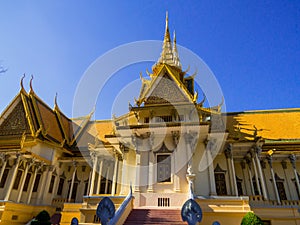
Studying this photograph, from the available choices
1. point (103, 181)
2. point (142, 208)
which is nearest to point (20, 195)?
point (103, 181)

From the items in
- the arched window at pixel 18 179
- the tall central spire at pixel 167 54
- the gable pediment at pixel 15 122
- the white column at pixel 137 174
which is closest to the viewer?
the white column at pixel 137 174

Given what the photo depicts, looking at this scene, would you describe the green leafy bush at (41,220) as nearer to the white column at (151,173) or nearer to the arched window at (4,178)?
the white column at (151,173)

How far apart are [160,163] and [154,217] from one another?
3658mm

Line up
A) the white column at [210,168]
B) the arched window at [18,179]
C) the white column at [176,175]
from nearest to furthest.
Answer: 1. the white column at [176,175]
2. the white column at [210,168]
3. the arched window at [18,179]

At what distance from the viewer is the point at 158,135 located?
486 inches

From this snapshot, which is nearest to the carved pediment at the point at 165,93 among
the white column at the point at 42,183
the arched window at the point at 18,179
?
the white column at the point at 42,183

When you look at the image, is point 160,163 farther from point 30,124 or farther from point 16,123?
point 16,123

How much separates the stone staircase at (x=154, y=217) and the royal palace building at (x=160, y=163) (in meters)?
0.08

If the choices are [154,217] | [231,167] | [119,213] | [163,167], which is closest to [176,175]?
[163,167]

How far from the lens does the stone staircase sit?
25.5 ft

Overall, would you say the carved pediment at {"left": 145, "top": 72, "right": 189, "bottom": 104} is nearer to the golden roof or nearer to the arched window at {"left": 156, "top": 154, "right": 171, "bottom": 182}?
the arched window at {"left": 156, "top": 154, "right": 171, "bottom": 182}

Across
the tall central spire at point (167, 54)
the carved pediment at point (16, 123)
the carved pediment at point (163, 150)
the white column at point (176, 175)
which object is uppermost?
the tall central spire at point (167, 54)

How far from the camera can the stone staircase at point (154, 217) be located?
7766mm

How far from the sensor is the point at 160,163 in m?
11.7
